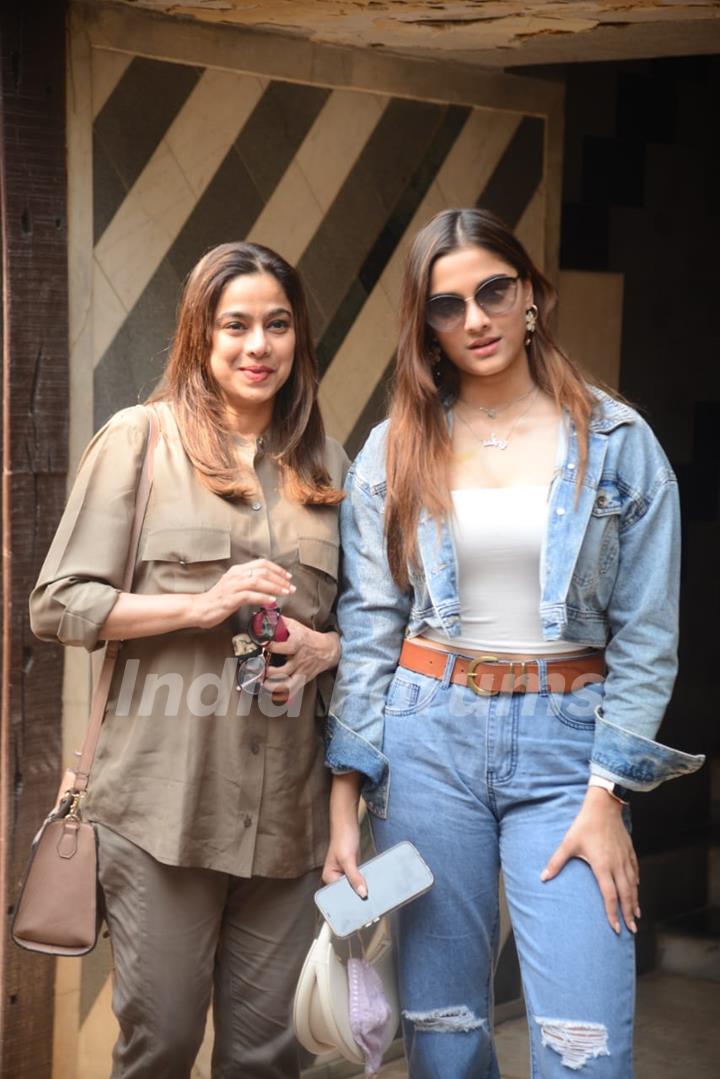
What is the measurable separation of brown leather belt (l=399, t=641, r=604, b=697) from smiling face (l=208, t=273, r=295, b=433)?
66 centimetres

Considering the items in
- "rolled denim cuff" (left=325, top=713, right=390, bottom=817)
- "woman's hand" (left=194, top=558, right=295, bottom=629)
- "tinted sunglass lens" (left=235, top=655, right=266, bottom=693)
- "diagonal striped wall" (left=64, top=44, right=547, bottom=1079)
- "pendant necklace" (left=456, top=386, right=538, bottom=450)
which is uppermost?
"diagonal striped wall" (left=64, top=44, right=547, bottom=1079)

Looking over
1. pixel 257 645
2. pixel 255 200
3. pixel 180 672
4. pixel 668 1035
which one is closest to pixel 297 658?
pixel 257 645

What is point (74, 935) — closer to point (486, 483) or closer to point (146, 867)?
point (146, 867)

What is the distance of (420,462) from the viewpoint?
309 centimetres

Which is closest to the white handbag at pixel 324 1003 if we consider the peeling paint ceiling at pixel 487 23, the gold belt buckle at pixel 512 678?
the gold belt buckle at pixel 512 678

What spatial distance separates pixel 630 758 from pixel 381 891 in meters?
0.53

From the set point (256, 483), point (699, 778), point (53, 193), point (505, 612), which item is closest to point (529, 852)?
point (505, 612)

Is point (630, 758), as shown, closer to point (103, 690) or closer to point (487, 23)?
point (103, 690)

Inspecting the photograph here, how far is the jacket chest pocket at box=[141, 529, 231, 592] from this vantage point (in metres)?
3.10

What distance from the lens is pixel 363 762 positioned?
122 inches

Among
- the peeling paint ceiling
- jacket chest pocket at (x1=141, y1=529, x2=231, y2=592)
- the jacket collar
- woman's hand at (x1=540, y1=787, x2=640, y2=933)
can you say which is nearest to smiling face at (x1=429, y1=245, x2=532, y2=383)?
the jacket collar

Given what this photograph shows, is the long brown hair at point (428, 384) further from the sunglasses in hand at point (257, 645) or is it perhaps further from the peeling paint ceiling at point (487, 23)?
the peeling paint ceiling at point (487, 23)

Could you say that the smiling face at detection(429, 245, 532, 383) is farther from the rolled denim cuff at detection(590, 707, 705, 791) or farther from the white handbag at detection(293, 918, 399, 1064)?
the white handbag at detection(293, 918, 399, 1064)

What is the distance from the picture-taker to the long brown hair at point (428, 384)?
305cm
